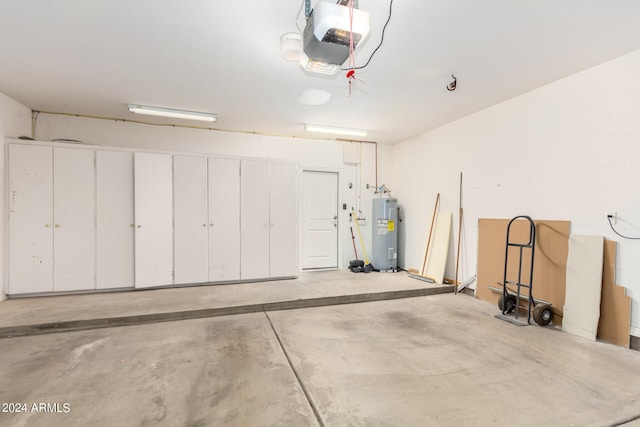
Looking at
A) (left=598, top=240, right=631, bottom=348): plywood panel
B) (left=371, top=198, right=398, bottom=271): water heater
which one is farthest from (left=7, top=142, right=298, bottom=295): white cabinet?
(left=598, top=240, right=631, bottom=348): plywood panel

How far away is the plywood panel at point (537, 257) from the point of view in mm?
3473

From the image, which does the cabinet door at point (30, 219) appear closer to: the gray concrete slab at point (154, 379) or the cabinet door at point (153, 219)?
the cabinet door at point (153, 219)

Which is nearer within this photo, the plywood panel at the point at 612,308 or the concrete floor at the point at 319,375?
the concrete floor at the point at 319,375

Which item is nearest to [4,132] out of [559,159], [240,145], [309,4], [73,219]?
[73,219]

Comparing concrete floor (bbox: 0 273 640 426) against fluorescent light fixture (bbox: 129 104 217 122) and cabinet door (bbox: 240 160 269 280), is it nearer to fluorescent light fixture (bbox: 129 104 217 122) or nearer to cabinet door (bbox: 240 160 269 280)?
cabinet door (bbox: 240 160 269 280)

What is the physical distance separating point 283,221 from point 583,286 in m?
4.11

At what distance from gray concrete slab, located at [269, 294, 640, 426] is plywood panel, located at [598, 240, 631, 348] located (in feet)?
0.55

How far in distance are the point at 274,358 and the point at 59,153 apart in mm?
4280

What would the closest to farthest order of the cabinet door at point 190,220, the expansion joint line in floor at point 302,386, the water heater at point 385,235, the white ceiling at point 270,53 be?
the expansion joint line in floor at point 302,386 < the white ceiling at point 270,53 < the cabinet door at point 190,220 < the water heater at point 385,235

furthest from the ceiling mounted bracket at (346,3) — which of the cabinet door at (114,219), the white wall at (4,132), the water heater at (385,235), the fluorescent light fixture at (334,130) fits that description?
the white wall at (4,132)

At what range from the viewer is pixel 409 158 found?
6.16m

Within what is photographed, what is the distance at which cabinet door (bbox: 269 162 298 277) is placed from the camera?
17.2 feet

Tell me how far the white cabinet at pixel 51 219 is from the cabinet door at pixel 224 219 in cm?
167

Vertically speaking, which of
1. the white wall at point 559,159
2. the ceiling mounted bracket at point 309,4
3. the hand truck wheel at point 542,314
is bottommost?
the hand truck wheel at point 542,314
